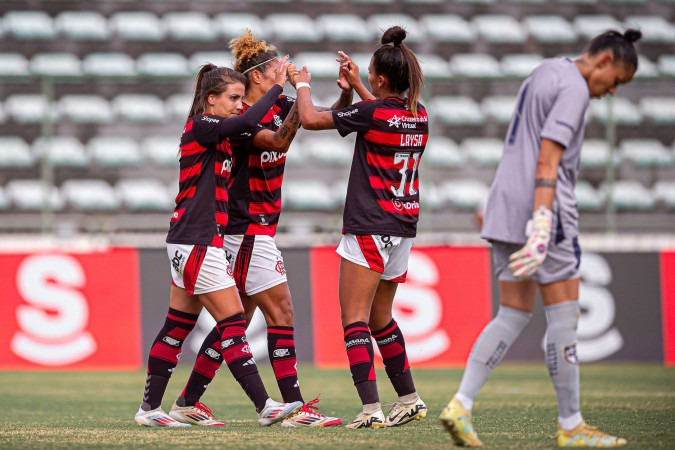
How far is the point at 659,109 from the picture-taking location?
39.1 feet

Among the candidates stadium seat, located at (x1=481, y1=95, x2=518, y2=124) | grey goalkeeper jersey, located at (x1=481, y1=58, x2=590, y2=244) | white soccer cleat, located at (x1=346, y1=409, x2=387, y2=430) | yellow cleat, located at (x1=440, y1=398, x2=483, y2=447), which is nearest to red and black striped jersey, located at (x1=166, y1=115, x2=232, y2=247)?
white soccer cleat, located at (x1=346, y1=409, x2=387, y2=430)

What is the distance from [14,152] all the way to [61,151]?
3.21 ft

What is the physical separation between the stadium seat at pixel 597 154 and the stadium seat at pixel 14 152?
6.34 meters

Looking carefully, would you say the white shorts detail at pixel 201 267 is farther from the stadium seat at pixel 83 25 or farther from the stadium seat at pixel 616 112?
the stadium seat at pixel 83 25

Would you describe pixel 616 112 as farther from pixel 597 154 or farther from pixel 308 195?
pixel 308 195

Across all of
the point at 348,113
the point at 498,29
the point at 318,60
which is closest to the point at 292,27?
the point at 318,60

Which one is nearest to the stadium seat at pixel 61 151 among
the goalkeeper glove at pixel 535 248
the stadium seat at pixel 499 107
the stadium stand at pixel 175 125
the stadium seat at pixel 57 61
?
the stadium stand at pixel 175 125

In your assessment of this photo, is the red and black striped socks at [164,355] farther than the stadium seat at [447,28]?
No

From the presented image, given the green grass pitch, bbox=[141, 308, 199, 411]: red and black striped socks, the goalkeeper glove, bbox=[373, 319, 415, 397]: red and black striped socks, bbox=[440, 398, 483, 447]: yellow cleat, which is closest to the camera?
the goalkeeper glove

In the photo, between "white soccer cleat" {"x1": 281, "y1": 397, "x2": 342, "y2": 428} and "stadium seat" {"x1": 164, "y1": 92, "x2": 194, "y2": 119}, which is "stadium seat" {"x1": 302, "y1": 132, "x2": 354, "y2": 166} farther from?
"white soccer cleat" {"x1": 281, "y1": 397, "x2": 342, "y2": 428}

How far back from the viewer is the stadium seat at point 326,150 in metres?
12.0

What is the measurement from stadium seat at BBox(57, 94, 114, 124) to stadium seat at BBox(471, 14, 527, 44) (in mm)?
6418

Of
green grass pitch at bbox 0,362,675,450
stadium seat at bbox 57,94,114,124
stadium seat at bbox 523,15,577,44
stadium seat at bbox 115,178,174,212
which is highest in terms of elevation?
stadium seat at bbox 523,15,577,44

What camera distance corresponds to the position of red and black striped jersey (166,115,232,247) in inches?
203
